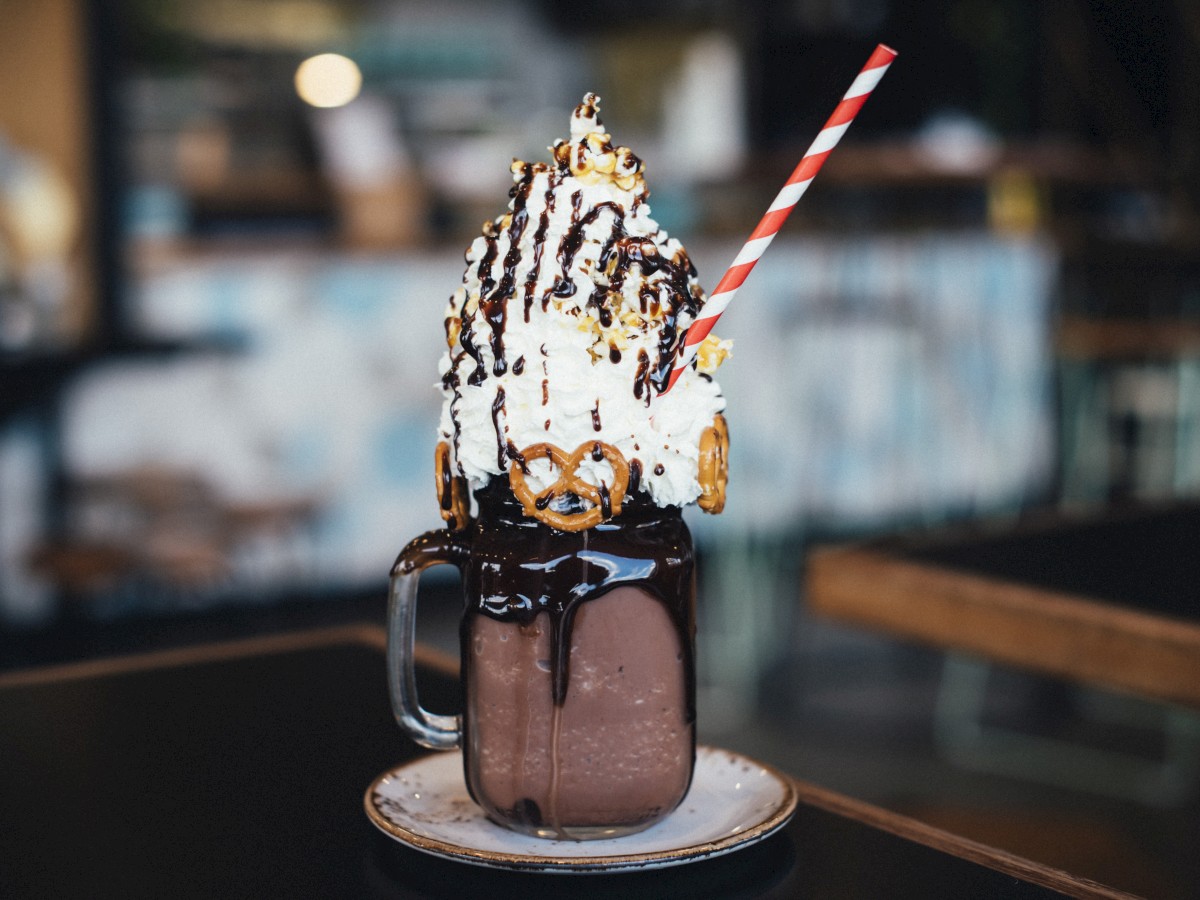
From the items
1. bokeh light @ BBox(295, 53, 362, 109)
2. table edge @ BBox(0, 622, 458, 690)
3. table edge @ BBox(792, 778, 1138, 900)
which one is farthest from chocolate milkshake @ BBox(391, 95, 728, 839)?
bokeh light @ BBox(295, 53, 362, 109)

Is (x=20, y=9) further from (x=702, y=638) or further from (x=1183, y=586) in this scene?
(x=1183, y=586)

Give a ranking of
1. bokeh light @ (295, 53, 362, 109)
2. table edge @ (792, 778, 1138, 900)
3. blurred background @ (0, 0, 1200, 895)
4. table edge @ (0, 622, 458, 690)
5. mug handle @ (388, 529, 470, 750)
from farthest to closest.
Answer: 1. bokeh light @ (295, 53, 362, 109)
2. blurred background @ (0, 0, 1200, 895)
3. table edge @ (0, 622, 458, 690)
4. mug handle @ (388, 529, 470, 750)
5. table edge @ (792, 778, 1138, 900)

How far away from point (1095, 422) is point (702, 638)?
8.65 feet

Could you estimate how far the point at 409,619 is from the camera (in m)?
0.87

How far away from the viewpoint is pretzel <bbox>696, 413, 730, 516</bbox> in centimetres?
85

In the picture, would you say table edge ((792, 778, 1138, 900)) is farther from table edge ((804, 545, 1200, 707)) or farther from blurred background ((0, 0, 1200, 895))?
blurred background ((0, 0, 1200, 895))

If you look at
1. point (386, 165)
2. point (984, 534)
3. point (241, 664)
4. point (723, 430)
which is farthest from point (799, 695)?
point (386, 165)

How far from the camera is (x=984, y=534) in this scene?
170 centimetres

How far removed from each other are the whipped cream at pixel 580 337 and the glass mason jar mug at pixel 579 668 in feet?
0.12

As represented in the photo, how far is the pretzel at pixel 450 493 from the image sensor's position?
2.88 feet

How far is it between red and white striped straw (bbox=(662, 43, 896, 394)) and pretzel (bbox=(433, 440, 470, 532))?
14cm

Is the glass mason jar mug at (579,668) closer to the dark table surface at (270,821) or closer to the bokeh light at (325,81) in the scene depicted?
the dark table surface at (270,821)

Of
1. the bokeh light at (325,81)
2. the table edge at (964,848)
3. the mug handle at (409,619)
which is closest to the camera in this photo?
the table edge at (964,848)

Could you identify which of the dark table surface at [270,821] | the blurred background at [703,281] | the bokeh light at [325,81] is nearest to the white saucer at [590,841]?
the dark table surface at [270,821]
